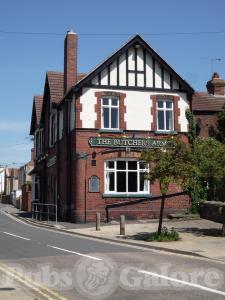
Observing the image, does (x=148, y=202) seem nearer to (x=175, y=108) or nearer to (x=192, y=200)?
(x=192, y=200)

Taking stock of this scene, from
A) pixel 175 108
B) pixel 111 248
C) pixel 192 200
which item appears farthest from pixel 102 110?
pixel 111 248

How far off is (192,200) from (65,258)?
17.4m

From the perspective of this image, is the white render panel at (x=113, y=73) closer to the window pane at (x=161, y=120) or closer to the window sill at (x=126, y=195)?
the window pane at (x=161, y=120)

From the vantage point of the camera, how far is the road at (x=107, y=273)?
9263 mm

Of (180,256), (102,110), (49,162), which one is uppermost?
(102,110)

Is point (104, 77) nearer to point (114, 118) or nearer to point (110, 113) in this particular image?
point (110, 113)

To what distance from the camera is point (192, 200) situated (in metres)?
30.4

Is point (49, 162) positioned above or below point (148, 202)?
above

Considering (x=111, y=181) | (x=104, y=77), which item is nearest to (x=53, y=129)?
(x=104, y=77)

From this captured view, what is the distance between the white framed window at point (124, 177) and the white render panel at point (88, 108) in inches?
98.1

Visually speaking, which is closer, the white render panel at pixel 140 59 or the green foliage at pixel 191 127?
the white render panel at pixel 140 59

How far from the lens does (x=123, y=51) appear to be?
30266mm

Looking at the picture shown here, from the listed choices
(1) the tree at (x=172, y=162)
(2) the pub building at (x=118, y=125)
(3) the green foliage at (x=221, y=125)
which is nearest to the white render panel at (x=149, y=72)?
(2) the pub building at (x=118, y=125)

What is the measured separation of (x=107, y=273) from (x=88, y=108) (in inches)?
753
